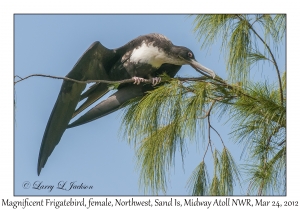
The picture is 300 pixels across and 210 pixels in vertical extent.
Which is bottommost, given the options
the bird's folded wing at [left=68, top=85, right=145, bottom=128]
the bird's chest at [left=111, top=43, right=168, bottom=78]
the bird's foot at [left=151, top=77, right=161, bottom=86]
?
the bird's folded wing at [left=68, top=85, right=145, bottom=128]

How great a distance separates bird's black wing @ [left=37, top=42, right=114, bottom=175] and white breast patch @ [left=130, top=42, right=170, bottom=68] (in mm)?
208

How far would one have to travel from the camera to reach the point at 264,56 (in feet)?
10.4

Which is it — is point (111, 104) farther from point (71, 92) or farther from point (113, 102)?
point (71, 92)

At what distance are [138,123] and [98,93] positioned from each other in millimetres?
926

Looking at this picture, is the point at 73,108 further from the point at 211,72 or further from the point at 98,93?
the point at 211,72

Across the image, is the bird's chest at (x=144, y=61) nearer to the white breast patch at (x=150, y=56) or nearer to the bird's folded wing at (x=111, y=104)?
the white breast patch at (x=150, y=56)

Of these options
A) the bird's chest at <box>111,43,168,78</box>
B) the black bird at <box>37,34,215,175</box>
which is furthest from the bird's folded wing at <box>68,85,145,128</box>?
the bird's chest at <box>111,43,168,78</box>

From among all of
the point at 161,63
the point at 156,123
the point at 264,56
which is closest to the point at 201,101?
the point at 156,123

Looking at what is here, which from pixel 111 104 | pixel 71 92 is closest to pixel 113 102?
pixel 111 104

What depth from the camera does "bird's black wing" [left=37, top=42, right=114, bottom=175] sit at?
362 cm

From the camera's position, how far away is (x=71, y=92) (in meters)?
3.81

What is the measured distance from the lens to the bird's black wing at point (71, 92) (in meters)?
3.62

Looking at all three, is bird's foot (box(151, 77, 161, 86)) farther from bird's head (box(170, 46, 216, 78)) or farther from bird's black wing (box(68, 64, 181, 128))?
bird's head (box(170, 46, 216, 78))
